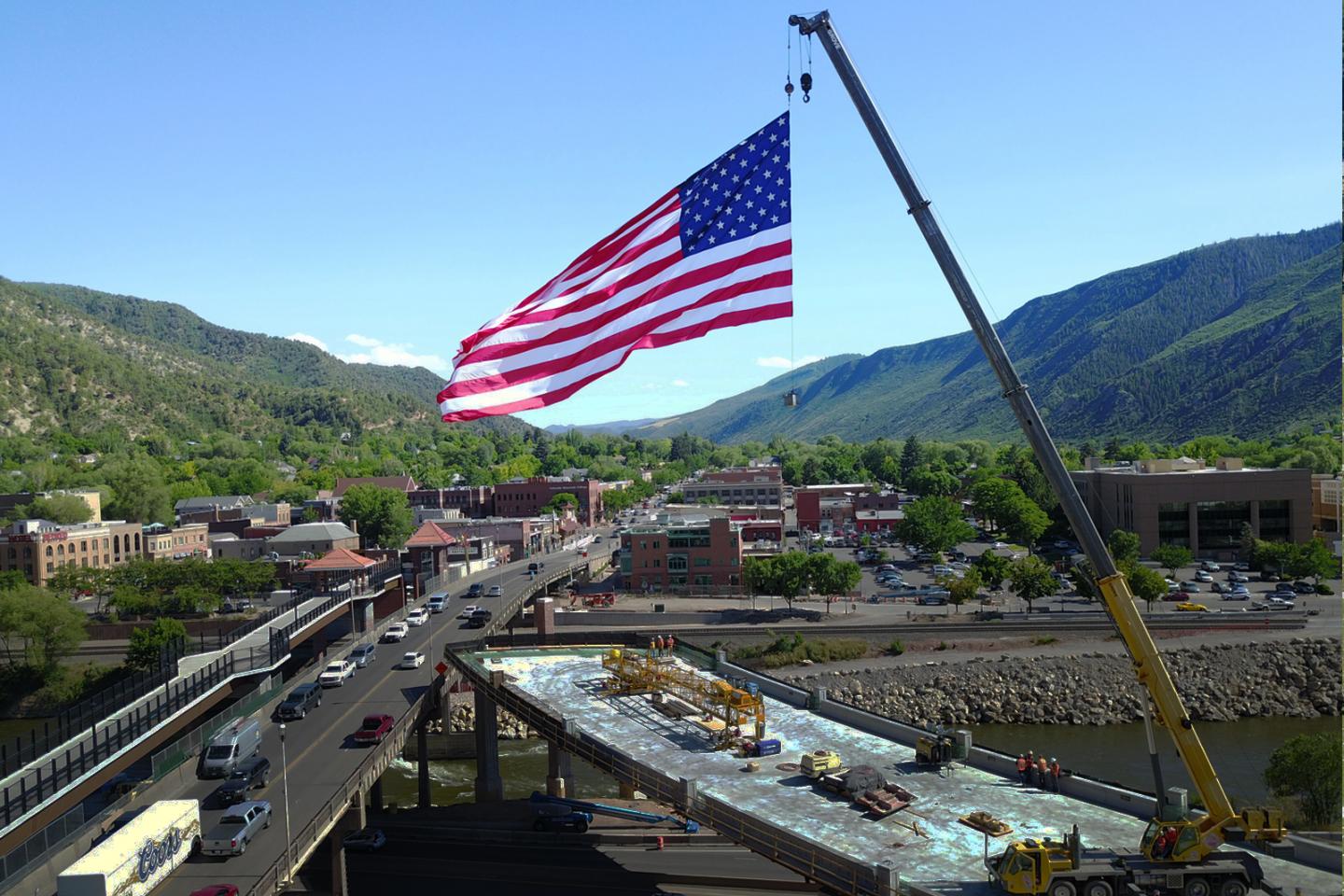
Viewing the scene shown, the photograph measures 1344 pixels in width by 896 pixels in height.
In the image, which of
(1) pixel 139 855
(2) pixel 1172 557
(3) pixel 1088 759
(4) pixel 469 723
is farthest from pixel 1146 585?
(1) pixel 139 855

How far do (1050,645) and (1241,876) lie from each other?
150ft

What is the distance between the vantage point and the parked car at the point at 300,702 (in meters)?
34.2

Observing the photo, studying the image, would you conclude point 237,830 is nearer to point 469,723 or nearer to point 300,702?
point 300,702

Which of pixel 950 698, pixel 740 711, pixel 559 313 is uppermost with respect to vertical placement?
pixel 559 313

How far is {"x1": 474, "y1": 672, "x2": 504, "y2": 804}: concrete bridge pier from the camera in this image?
35031 millimetres

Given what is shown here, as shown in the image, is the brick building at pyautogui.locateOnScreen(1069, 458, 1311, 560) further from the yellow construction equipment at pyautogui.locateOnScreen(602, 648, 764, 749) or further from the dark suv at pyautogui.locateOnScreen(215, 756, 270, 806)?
the dark suv at pyautogui.locateOnScreen(215, 756, 270, 806)

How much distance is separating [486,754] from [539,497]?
94.9 m

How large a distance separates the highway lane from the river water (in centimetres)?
467

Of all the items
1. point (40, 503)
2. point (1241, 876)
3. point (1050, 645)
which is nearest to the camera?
point (1241, 876)

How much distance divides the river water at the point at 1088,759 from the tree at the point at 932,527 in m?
38.9

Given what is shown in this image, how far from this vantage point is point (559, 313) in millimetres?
17625

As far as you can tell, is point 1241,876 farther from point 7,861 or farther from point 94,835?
point 94,835

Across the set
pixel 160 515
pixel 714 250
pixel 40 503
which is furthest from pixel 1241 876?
pixel 160 515

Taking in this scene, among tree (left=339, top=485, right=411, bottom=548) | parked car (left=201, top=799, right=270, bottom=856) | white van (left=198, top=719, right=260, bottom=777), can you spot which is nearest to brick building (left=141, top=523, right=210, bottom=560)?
tree (left=339, top=485, right=411, bottom=548)
